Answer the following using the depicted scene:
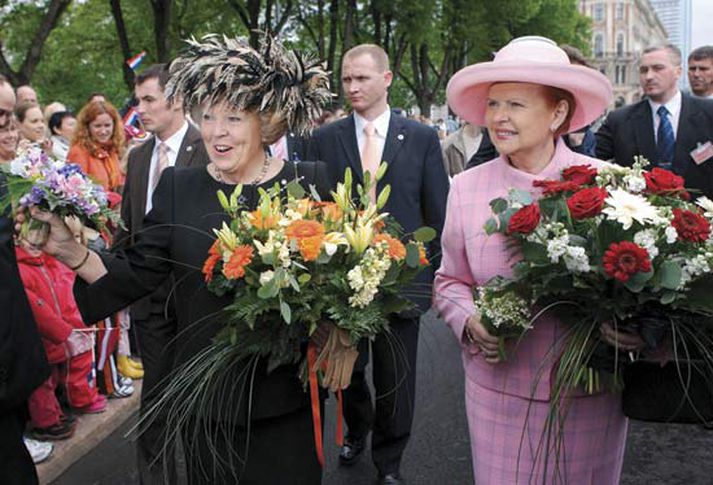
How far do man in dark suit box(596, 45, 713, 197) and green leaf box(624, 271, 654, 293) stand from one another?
459cm

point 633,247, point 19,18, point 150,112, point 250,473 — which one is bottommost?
point 250,473

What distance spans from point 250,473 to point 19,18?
79.7ft

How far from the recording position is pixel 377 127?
16.9 feet

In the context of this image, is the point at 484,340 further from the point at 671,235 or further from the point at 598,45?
the point at 598,45

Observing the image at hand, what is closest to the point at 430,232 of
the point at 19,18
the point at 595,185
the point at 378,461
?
the point at 595,185

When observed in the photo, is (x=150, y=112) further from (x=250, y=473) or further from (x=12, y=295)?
(x=250, y=473)

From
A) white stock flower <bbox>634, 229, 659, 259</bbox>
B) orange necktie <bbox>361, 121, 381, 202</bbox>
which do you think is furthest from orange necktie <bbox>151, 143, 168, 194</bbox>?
white stock flower <bbox>634, 229, 659, 259</bbox>

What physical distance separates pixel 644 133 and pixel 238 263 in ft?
16.9

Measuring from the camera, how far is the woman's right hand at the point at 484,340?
285 cm

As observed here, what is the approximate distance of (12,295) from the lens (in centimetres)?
286

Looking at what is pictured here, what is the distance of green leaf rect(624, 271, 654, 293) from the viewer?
2.35 metres

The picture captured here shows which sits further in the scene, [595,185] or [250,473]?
[250,473]

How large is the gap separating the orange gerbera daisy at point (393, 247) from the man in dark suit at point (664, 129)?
4.55m

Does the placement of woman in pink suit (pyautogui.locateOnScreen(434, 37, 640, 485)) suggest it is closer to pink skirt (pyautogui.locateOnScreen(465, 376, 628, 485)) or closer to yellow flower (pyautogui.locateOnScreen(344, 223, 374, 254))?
pink skirt (pyautogui.locateOnScreen(465, 376, 628, 485))
